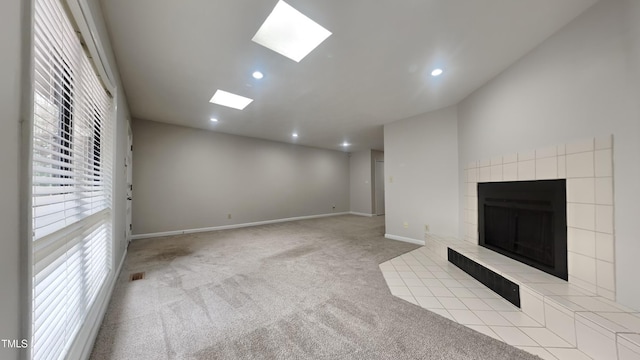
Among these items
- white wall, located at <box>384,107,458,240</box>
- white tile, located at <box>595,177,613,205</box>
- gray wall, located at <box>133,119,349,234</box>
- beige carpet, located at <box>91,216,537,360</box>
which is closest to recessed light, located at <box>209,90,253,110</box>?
gray wall, located at <box>133,119,349,234</box>

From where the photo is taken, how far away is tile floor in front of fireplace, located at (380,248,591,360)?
57.6 inches

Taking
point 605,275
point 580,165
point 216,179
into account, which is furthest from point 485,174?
point 216,179

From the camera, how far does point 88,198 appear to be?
5.10 feet

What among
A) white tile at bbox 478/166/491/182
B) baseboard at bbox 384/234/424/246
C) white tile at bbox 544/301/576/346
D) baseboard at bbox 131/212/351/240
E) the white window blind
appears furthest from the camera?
baseboard at bbox 131/212/351/240

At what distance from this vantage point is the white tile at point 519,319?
166 centimetres

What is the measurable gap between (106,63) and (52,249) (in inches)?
68.1

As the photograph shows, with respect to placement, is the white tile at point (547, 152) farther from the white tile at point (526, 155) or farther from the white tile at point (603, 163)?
the white tile at point (603, 163)

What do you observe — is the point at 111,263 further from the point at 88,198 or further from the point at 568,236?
the point at 568,236

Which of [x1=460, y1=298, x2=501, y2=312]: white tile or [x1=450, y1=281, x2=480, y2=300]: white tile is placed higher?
[x1=460, y1=298, x2=501, y2=312]: white tile

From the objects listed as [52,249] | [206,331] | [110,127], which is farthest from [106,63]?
[206,331]

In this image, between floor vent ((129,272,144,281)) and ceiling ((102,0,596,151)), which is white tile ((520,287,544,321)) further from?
floor vent ((129,272,144,281))

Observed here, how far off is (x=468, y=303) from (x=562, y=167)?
148 centimetres

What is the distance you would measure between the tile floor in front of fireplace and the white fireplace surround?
0.56 metres

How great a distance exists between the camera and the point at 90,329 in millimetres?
1433
